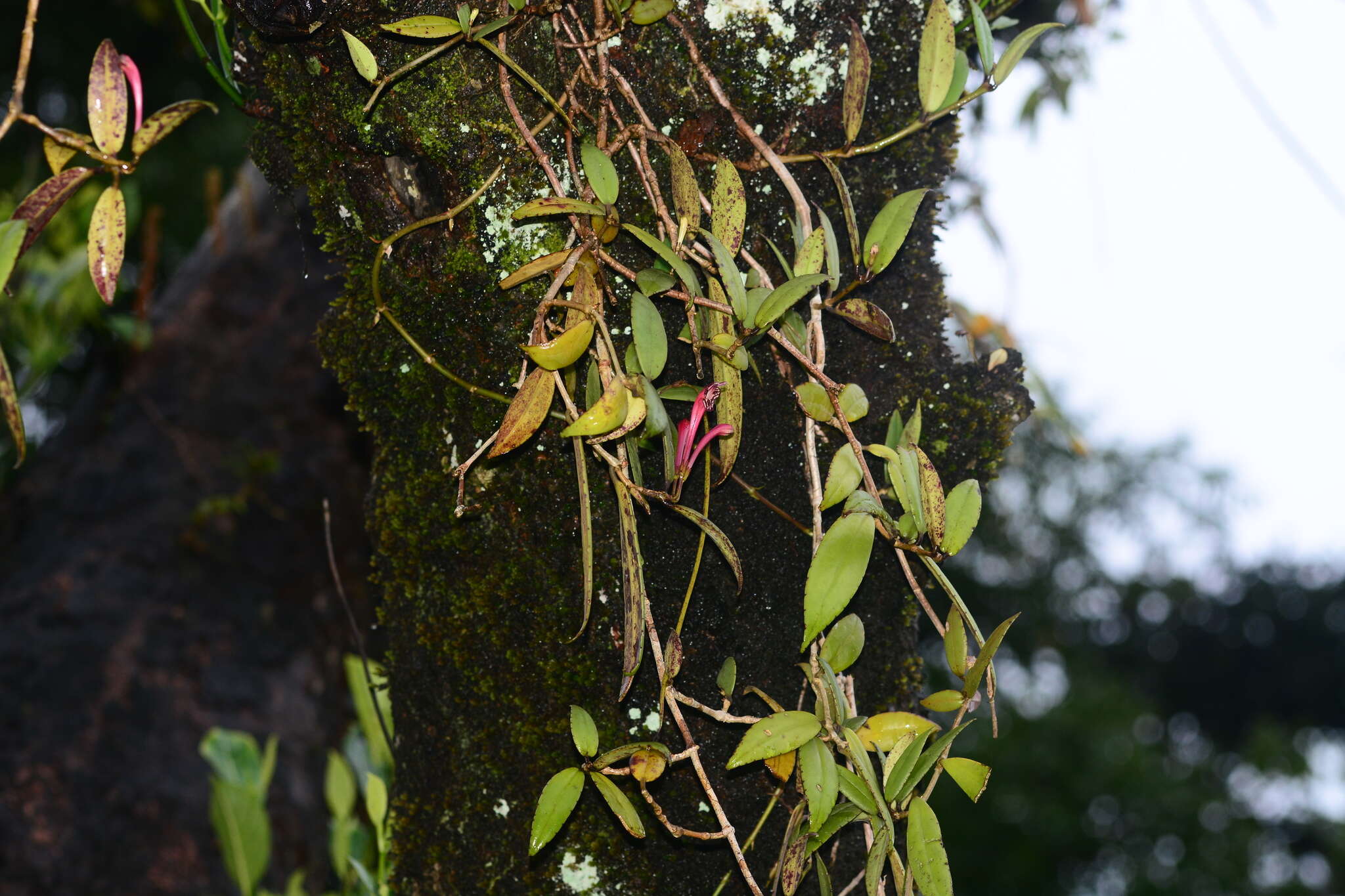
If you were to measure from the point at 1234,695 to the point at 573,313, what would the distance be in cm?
859

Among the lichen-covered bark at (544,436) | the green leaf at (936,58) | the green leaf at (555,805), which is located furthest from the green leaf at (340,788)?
the green leaf at (936,58)

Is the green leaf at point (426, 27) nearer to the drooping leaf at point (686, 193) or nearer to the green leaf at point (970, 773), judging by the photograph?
the drooping leaf at point (686, 193)

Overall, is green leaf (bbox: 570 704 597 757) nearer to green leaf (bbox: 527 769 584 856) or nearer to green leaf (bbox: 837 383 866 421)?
green leaf (bbox: 527 769 584 856)

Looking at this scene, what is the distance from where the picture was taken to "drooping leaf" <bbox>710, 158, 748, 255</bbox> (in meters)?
0.49

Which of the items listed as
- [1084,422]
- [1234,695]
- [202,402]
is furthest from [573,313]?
[1234,695]

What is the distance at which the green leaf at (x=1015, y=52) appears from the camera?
52cm

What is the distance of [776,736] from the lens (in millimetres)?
441

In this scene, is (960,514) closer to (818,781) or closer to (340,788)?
(818,781)

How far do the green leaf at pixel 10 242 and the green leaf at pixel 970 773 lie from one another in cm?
51

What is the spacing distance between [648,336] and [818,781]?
0.23m

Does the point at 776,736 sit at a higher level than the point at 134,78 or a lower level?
lower

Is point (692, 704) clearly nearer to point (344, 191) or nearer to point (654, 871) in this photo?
point (654, 871)

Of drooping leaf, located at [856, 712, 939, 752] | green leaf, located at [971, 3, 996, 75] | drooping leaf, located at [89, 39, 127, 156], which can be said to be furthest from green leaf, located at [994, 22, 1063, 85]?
drooping leaf, located at [89, 39, 127, 156]

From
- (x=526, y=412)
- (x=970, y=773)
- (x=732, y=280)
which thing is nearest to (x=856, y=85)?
(x=732, y=280)
